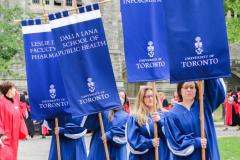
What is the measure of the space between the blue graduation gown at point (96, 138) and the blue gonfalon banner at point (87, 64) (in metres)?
1.15

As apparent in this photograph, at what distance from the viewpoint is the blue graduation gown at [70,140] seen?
1105cm

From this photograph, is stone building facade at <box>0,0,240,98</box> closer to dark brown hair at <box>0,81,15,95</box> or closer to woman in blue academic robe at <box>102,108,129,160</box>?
dark brown hair at <box>0,81,15,95</box>

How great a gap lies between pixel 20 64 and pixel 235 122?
14600 mm

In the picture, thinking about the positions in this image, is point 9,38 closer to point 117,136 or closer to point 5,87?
point 5,87

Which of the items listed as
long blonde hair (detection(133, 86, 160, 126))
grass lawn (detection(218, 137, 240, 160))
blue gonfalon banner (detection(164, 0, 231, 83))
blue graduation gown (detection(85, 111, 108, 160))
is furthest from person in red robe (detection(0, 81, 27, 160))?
blue gonfalon banner (detection(164, 0, 231, 83))

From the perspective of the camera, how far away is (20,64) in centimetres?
3991

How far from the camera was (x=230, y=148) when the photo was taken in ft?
62.5

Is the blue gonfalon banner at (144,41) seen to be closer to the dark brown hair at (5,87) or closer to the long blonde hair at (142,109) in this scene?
the long blonde hair at (142,109)

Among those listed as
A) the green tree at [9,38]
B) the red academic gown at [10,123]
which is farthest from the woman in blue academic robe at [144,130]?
the green tree at [9,38]

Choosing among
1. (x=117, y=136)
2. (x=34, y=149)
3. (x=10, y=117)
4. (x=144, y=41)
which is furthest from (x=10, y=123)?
(x=34, y=149)

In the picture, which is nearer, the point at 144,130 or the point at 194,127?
the point at 194,127

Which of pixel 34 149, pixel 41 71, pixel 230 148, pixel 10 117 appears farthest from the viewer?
pixel 34 149

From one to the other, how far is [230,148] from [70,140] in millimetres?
8684

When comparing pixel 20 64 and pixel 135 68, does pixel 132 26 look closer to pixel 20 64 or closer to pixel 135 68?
pixel 135 68
